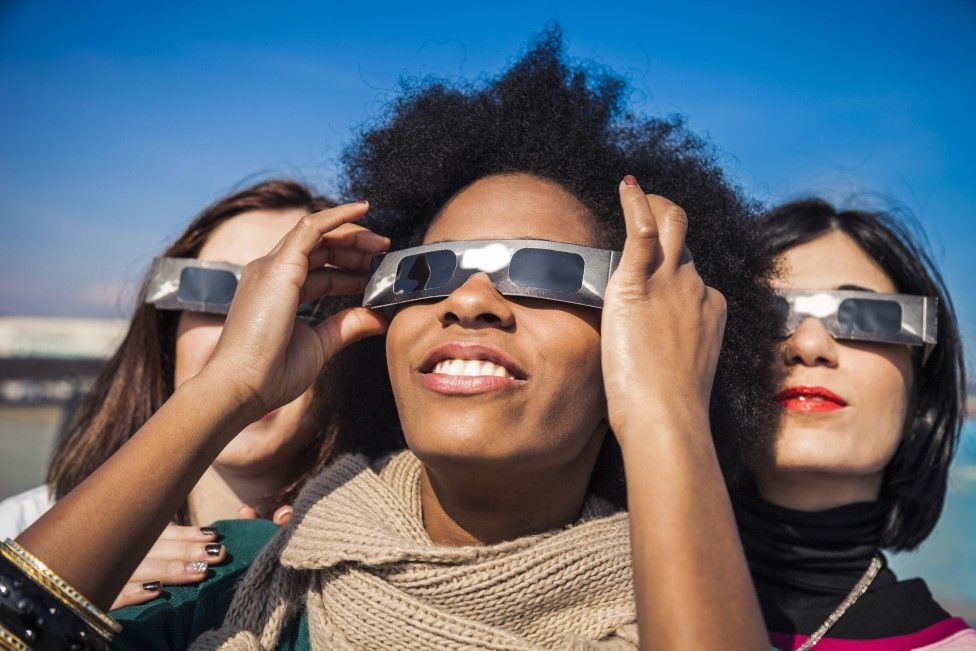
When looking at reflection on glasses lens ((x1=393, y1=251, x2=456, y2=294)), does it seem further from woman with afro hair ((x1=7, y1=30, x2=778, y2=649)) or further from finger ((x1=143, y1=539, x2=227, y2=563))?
finger ((x1=143, y1=539, x2=227, y2=563))

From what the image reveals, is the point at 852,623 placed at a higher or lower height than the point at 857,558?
lower

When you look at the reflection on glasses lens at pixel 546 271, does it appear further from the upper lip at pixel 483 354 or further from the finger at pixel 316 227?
the finger at pixel 316 227

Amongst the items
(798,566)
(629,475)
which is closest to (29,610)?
(629,475)

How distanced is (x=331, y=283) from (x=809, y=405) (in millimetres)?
2019

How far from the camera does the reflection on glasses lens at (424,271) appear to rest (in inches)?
106

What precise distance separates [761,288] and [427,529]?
165 centimetres

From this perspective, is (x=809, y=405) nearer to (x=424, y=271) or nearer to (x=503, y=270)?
(x=503, y=270)

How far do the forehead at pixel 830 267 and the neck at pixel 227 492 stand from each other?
8.28 ft

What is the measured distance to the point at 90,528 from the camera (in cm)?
224

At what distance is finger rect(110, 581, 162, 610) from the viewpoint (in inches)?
119

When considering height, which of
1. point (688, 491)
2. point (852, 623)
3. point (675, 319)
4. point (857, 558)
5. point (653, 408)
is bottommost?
point (852, 623)

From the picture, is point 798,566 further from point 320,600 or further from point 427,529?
point 320,600

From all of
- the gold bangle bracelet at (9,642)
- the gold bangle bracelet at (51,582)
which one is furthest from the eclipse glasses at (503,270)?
the gold bangle bracelet at (9,642)

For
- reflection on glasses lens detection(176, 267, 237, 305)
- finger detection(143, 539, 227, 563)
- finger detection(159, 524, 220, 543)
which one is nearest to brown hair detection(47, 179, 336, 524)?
reflection on glasses lens detection(176, 267, 237, 305)
